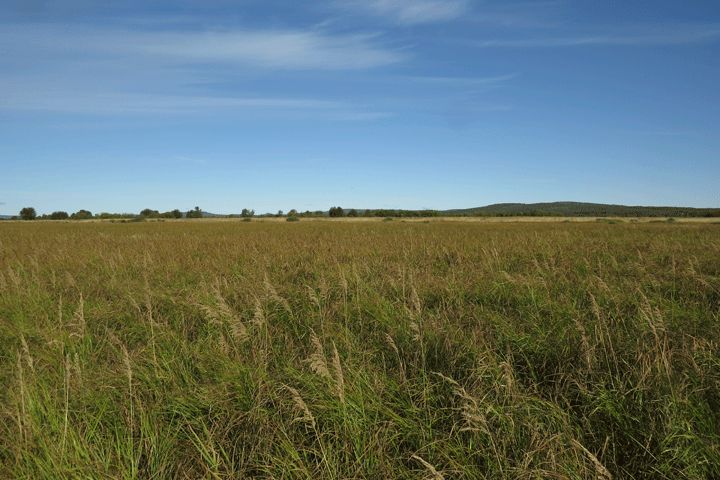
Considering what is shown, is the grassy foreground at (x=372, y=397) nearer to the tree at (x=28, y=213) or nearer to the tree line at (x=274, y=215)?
the tree line at (x=274, y=215)

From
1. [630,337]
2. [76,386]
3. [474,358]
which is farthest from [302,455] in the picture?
[630,337]

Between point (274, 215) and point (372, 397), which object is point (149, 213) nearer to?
point (274, 215)

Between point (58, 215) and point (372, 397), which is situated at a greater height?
point (58, 215)

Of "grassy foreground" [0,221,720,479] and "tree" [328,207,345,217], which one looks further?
"tree" [328,207,345,217]

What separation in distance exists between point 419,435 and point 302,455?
0.76 metres

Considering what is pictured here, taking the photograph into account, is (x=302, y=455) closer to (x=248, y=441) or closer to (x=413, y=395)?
(x=248, y=441)

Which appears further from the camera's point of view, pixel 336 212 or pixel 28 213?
pixel 28 213

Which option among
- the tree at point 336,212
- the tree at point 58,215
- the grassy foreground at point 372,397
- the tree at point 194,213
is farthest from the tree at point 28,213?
the grassy foreground at point 372,397

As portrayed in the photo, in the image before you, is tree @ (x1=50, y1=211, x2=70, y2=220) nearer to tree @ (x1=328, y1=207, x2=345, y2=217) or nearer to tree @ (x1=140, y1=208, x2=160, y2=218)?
tree @ (x1=140, y1=208, x2=160, y2=218)

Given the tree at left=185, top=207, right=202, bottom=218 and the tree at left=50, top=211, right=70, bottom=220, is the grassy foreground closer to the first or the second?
the tree at left=185, top=207, right=202, bottom=218

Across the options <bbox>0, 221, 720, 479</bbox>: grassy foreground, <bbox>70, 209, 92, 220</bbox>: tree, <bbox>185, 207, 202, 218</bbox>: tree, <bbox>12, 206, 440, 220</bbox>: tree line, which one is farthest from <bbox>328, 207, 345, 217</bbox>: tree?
<bbox>0, 221, 720, 479</bbox>: grassy foreground

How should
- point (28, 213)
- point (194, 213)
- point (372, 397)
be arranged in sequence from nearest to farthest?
point (372, 397)
point (194, 213)
point (28, 213)

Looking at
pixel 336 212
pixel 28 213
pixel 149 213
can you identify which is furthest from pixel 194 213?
pixel 28 213

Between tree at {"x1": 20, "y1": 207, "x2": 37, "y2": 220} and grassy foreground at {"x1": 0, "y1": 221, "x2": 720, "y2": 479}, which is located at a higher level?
tree at {"x1": 20, "y1": 207, "x2": 37, "y2": 220}
